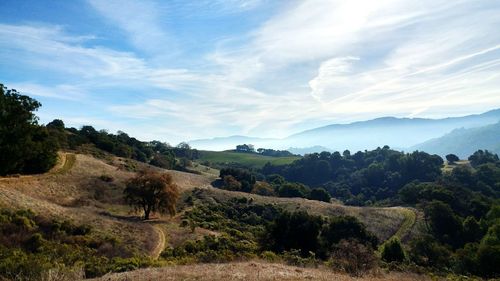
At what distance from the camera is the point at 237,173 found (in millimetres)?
103062

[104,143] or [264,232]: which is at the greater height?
[104,143]

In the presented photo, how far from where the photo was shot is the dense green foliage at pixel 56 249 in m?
17.4

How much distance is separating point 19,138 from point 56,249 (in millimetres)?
26916

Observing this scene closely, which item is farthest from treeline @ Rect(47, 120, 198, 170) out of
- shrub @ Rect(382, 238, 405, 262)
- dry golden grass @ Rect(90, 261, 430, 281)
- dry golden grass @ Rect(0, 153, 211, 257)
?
dry golden grass @ Rect(90, 261, 430, 281)

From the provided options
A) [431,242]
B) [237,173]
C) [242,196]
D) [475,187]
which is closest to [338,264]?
[431,242]

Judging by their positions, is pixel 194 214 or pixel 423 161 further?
pixel 423 161

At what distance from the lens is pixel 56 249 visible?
86.2 feet

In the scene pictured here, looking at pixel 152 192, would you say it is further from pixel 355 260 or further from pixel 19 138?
pixel 355 260

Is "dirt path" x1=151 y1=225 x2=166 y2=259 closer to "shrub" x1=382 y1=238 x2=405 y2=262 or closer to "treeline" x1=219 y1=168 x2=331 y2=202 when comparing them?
"shrub" x1=382 y1=238 x2=405 y2=262

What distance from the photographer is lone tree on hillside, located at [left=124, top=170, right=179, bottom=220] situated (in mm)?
46281

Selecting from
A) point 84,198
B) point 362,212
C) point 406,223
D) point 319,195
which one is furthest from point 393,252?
point 319,195

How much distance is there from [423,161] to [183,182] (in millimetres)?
111691

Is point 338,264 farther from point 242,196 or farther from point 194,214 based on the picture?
point 242,196

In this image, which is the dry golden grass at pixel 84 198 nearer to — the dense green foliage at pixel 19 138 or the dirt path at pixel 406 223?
the dense green foliage at pixel 19 138
